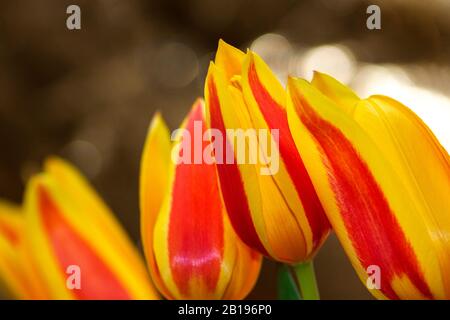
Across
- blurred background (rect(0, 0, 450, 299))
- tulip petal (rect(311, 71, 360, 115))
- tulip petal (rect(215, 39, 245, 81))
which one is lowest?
tulip petal (rect(311, 71, 360, 115))

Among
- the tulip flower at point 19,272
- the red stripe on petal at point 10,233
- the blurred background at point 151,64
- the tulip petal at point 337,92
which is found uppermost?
the blurred background at point 151,64

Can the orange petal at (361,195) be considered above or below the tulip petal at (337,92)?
below

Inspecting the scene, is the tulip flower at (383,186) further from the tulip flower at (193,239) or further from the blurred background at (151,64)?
the blurred background at (151,64)

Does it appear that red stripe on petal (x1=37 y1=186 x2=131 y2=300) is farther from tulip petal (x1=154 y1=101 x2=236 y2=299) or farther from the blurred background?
the blurred background

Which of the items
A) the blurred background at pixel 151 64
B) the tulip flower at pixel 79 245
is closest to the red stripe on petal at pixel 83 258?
the tulip flower at pixel 79 245

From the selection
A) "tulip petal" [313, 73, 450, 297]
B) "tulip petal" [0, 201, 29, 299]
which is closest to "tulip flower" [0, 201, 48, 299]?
"tulip petal" [0, 201, 29, 299]

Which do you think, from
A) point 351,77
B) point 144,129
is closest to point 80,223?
point 351,77

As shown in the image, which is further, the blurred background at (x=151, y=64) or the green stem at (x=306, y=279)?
the blurred background at (x=151, y=64)
